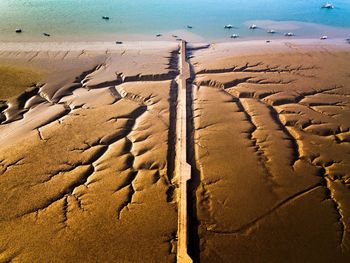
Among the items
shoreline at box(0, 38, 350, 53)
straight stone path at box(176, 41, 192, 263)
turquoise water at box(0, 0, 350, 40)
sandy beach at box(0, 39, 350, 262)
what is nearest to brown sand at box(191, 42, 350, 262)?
sandy beach at box(0, 39, 350, 262)

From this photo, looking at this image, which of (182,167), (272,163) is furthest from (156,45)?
(272,163)

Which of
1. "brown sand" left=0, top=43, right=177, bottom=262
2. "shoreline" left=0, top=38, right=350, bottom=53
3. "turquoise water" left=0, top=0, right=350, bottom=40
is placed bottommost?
"brown sand" left=0, top=43, right=177, bottom=262

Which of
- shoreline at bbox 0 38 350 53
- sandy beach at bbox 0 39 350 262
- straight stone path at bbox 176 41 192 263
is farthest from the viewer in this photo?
shoreline at bbox 0 38 350 53

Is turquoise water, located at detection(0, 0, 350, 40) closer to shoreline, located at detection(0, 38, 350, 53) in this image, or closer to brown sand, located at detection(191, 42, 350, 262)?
shoreline, located at detection(0, 38, 350, 53)

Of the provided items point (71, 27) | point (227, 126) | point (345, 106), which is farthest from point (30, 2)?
point (345, 106)

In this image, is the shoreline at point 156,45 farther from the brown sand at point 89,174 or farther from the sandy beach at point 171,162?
the brown sand at point 89,174

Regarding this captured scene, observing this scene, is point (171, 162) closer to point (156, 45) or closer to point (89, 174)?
point (89, 174)

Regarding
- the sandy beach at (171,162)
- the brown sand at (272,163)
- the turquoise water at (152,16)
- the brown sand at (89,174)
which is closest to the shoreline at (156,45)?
the turquoise water at (152,16)
